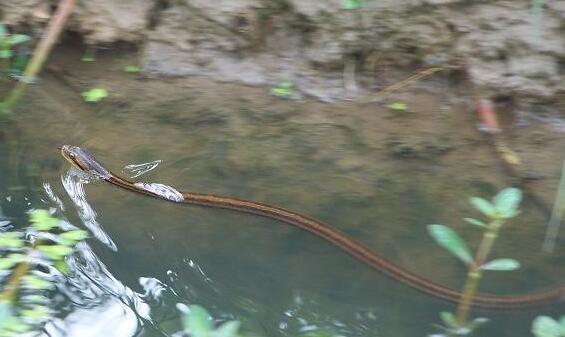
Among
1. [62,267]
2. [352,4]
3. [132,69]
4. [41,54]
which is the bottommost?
[62,267]

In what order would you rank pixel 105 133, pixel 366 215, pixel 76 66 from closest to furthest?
pixel 366 215
pixel 105 133
pixel 76 66

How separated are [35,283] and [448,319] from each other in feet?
5.07

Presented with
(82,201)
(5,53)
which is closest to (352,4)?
(82,201)

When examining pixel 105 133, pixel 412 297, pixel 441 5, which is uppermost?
pixel 441 5

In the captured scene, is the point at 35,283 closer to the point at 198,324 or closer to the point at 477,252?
the point at 198,324

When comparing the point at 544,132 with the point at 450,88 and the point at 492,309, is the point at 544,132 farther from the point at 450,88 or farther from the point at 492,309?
the point at 492,309

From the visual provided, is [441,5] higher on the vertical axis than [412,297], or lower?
higher

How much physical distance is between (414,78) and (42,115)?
2.14 m

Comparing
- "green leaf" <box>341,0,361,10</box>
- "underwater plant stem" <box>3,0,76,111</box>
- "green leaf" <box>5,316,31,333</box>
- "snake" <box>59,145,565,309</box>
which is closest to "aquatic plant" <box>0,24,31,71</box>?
"underwater plant stem" <box>3,0,76,111</box>

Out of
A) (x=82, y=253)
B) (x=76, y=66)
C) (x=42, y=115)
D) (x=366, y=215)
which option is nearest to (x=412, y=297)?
(x=366, y=215)

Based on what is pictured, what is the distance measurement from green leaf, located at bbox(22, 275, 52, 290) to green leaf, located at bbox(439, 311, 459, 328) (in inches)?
60.1

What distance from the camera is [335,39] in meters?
4.43

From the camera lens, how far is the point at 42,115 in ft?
13.6

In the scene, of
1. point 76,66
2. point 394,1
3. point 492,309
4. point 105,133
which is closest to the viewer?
point 492,309
